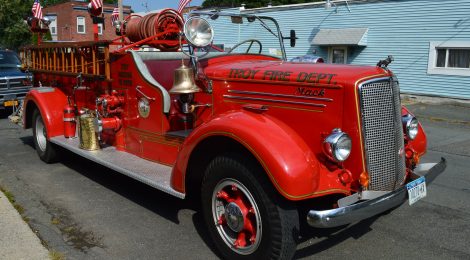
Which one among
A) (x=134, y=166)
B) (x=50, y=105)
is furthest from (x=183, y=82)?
(x=50, y=105)

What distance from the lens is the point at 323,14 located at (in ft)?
57.9

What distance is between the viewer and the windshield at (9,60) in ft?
39.6

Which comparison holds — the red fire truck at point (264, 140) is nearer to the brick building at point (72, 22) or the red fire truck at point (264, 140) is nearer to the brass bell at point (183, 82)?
the brass bell at point (183, 82)

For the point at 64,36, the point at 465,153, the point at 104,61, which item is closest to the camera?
the point at 104,61

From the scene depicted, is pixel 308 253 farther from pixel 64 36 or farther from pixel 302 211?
pixel 64 36

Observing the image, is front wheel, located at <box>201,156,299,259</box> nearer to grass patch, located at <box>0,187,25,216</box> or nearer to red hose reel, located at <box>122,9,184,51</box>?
grass patch, located at <box>0,187,25,216</box>

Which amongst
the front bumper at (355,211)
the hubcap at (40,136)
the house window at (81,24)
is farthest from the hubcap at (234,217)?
the house window at (81,24)

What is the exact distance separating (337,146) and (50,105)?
15.3 ft

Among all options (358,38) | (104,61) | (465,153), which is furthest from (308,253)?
(358,38)

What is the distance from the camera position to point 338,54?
57.9 ft

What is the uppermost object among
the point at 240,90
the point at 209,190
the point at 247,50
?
the point at 247,50

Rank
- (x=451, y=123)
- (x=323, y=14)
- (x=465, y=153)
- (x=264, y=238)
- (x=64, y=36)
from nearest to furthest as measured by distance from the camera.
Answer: (x=264, y=238) → (x=465, y=153) → (x=451, y=123) → (x=323, y=14) → (x=64, y=36)

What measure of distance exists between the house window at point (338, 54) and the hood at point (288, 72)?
13.7 meters

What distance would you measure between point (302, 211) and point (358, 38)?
13.7m
